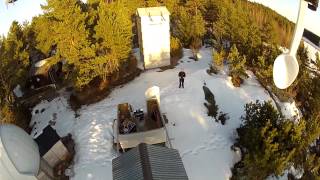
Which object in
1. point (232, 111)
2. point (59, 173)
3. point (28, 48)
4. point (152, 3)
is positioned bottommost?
point (59, 173)

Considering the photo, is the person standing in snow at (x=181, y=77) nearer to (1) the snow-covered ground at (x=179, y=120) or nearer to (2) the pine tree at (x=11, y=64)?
(1) the snow-covered ground at (x=179, y=120)

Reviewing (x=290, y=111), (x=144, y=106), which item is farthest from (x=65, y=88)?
(x=290, y=111)

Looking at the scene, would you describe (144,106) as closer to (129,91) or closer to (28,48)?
(129,91)

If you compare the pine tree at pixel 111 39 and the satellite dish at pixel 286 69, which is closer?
the satellite dish at pixel 286 69

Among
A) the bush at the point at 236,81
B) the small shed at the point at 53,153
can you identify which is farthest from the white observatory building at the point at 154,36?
the small shed at the point at 53,153

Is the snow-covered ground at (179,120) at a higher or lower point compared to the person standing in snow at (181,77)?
lower

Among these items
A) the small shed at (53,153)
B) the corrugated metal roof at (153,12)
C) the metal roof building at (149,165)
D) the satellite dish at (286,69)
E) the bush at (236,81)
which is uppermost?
the satellite dish at (286,69)

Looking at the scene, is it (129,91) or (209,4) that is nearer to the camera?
(129,91)
